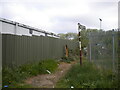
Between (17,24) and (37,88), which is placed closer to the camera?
(37,88)

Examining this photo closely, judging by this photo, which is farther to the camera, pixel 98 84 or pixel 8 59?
pixel 8 59

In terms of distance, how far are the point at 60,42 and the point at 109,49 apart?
987 cm

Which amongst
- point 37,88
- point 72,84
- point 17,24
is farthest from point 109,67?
point 17,24

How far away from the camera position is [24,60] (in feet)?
30.6

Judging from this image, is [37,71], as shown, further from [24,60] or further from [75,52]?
[75,52]

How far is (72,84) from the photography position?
245 inches

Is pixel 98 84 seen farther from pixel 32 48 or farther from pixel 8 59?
pixel 32 48

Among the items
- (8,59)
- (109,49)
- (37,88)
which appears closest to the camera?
(37,88)

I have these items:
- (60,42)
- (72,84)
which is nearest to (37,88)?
(72,84)

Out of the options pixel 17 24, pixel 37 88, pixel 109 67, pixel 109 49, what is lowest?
pixel 37 88

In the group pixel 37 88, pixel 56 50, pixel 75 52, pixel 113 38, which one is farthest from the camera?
pixel 75 52

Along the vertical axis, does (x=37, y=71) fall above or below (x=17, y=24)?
below

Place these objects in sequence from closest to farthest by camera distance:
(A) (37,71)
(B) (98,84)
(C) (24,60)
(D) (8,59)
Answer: (B) (98,84), (D) (8,59), (A) (37,71), (C) (24,60)

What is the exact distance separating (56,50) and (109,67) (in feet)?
28.5
